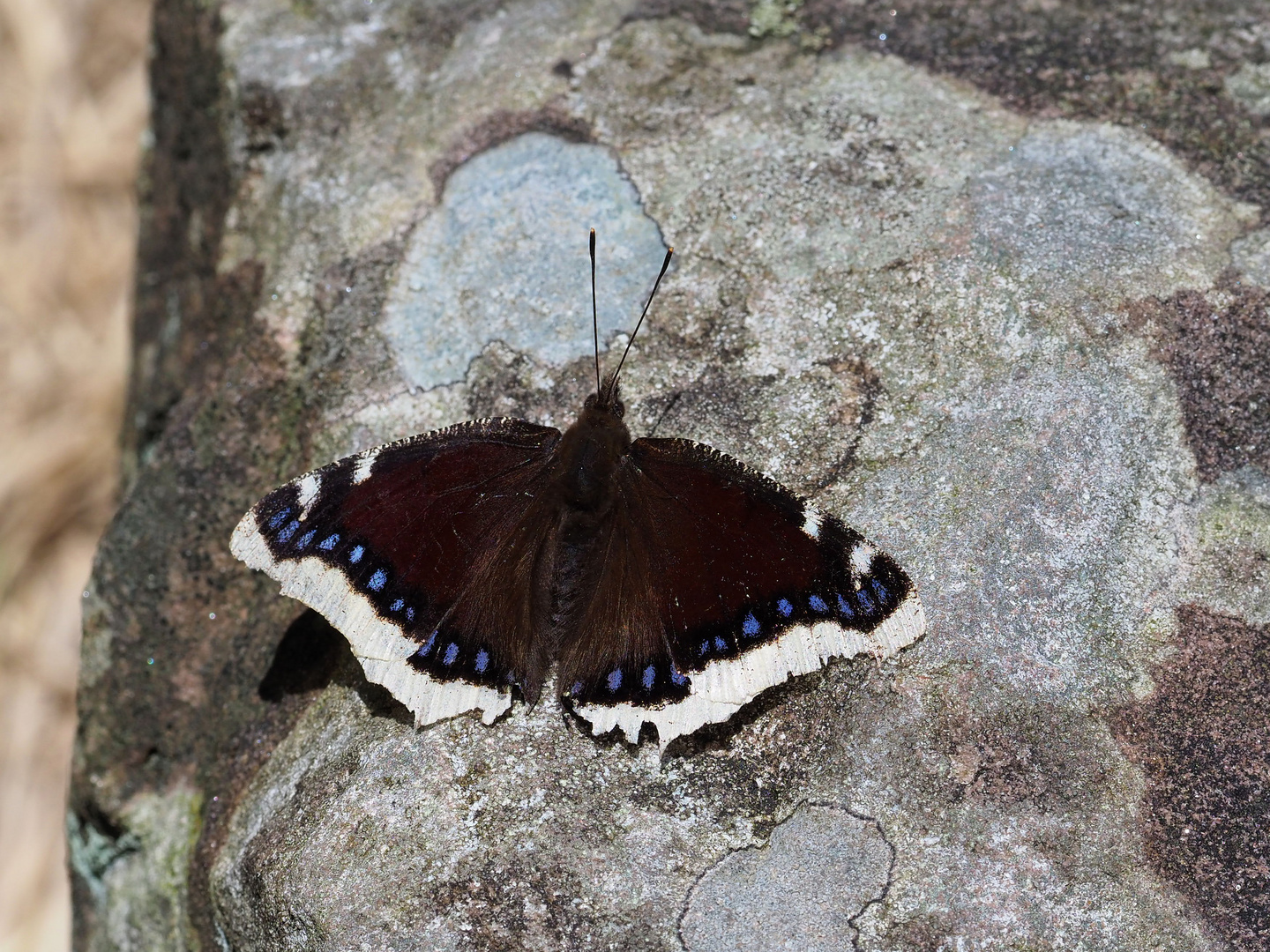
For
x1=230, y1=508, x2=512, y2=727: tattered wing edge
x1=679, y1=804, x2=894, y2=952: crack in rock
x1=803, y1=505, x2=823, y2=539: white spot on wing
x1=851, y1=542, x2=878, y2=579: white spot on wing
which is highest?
x1=803, y1=505, x2=823, y2=539: white spot on wing

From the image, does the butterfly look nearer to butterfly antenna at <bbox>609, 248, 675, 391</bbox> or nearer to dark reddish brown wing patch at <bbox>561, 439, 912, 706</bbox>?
dark reddish brown wing patch at <bbox>561, 439, 912, 706</bbox>

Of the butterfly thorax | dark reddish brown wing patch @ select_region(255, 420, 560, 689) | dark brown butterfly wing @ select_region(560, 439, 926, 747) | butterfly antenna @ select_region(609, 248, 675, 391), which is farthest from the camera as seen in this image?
butterfly antenna @ select_region(609, 248, 675, 391)

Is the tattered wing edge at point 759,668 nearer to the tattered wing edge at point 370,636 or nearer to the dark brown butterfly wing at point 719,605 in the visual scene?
the dark brown butterfly wing at point 719,605

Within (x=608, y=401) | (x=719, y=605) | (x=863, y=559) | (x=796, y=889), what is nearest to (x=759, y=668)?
(x=719, y=605)

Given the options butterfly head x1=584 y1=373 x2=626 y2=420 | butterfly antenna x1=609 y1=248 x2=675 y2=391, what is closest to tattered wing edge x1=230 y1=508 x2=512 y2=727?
butterfly head x1=584 y1=373 x2=626 y2=420

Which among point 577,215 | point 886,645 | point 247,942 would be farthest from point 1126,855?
point 577,215

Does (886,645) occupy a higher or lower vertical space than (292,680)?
higher

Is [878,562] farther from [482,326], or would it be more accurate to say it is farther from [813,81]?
[813,81]

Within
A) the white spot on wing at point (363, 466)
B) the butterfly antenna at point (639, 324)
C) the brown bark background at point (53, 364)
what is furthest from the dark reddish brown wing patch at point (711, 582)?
the brown bark background at point (53, 364)
